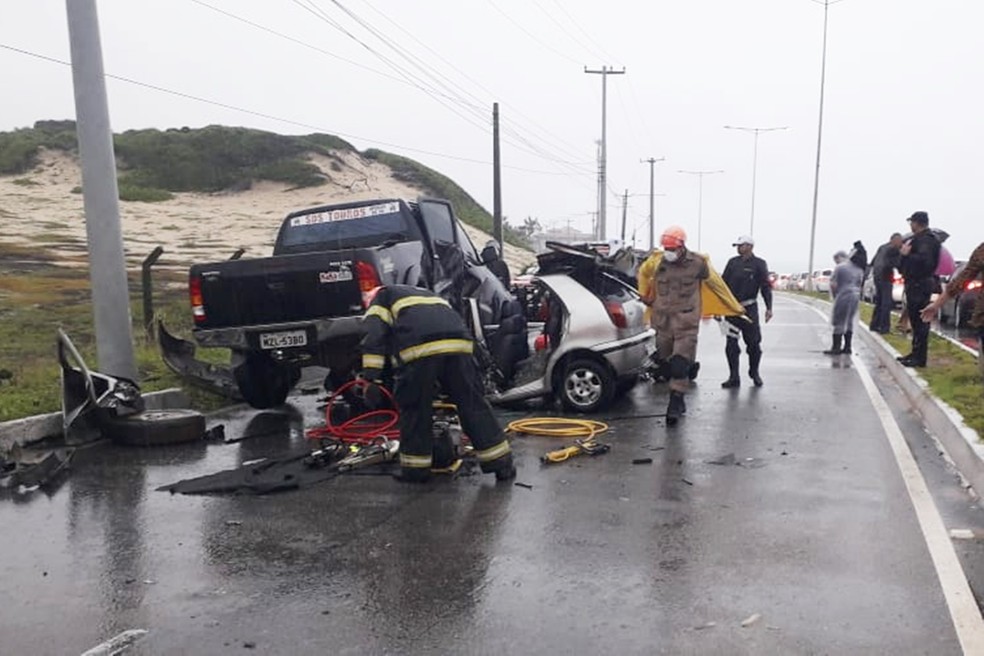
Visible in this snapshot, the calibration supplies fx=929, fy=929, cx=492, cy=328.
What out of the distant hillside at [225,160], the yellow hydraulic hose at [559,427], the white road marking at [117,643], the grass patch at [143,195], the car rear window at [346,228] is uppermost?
the distant hillside at [225,160]

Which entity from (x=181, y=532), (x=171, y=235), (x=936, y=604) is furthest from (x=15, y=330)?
(x=171, y=235)

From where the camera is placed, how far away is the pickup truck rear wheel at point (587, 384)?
29.5 feet

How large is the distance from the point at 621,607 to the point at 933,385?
21.6 ft

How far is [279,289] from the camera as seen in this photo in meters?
8.49

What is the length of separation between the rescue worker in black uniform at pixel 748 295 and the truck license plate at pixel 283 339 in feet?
16.6

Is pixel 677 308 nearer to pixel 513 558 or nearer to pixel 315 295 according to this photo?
pixel 315 295

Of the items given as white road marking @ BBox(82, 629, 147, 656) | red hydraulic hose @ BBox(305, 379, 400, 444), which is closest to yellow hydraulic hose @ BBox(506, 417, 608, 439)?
red hydraulic hose @ BBox(305, 379, 400, 444)

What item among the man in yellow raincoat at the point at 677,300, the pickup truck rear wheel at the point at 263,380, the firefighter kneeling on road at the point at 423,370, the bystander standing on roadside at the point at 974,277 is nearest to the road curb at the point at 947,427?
the bystander standing on roadside at the point at 974,277

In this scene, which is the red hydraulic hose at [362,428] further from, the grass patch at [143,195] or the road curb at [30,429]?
the grass patch at [143,195]

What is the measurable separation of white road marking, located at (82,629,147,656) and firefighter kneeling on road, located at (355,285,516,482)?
102 inches

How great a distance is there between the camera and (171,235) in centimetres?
4031

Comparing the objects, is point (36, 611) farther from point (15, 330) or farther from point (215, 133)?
point (215, 133)

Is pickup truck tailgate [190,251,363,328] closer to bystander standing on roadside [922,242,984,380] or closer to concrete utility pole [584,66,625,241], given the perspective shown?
bystander standing on roadside [922,242,984,380]

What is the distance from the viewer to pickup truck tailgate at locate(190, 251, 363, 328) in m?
8.35
